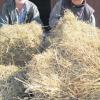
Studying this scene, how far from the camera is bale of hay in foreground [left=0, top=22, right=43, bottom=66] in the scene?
3301 mm

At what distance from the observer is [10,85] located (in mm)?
2803

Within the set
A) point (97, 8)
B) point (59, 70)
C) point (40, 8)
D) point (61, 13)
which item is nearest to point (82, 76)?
point (59, 70)

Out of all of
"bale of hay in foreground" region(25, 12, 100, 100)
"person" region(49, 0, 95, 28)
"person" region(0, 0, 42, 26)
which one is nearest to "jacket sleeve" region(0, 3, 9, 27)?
"person" region(0, 0, 42, 26)

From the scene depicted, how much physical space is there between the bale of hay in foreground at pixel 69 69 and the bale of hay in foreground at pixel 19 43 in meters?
0.34

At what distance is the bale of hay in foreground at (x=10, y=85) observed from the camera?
2730 mm

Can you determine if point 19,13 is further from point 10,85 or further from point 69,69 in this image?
point 69,69

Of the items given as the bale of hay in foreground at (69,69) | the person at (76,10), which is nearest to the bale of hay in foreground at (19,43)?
the bale of hay in foreground at (69,69)

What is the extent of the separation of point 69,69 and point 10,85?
17.1 inches

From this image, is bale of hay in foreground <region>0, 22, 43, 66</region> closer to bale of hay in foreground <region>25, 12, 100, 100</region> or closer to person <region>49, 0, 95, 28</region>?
bale of hay in foreground <region>25, 12, 100, 100</region>

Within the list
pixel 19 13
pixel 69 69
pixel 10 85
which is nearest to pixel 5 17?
pixel 19 13

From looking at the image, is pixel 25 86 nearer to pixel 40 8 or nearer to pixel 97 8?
pixel 97 8

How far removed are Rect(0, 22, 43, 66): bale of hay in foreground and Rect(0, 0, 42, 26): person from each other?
522 mm

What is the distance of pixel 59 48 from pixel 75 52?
17cm

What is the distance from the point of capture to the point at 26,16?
400 centimetres
